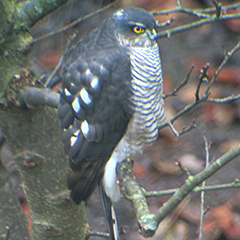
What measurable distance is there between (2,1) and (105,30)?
459 millimetres

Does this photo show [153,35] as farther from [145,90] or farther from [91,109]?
[91,109]

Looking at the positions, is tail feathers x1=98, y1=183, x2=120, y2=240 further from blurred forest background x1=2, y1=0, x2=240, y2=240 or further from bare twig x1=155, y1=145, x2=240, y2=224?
blurred forest background x1=2, y1=0, x2=240, y2=240

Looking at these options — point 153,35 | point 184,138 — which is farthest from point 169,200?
point 184,138

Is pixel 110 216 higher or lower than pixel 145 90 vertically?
lower

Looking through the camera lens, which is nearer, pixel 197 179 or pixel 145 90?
pixel 197 179

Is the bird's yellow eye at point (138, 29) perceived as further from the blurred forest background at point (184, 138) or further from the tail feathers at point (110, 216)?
the blurred forest background at point (184, 138)

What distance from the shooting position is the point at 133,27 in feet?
5.43

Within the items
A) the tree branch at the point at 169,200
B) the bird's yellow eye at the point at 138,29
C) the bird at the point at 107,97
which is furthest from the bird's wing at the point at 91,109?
the tree branch at the point at 169,200

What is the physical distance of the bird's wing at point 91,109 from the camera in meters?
1.52

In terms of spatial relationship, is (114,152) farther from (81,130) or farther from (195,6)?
(195,6)

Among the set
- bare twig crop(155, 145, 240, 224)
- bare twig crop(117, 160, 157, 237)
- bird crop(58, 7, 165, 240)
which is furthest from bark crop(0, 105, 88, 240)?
bare twig crop(155, 145, 240, 224)

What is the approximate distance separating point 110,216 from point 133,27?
787 millimetres

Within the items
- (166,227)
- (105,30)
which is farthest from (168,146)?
(105,30)

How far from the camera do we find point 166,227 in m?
2.70
